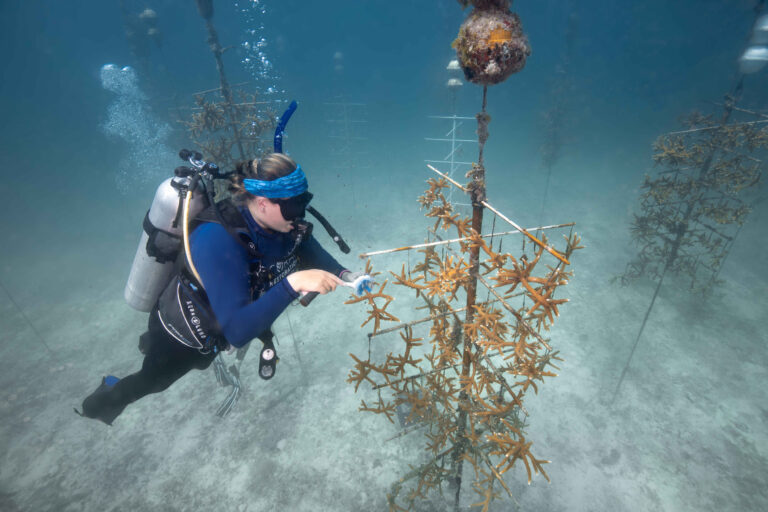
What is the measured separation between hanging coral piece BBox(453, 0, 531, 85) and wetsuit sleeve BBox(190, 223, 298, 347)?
1.96 meters

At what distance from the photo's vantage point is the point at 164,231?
10.1 feet

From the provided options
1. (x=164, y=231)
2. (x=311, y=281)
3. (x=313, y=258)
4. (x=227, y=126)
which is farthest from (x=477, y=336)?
(x=227, y=126)

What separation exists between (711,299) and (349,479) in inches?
494

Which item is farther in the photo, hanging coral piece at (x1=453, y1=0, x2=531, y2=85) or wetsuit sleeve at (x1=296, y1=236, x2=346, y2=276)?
wetsuit sleeve at (x1=296, y1=236, x2=346, y2=276)

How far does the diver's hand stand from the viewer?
2.38 meters

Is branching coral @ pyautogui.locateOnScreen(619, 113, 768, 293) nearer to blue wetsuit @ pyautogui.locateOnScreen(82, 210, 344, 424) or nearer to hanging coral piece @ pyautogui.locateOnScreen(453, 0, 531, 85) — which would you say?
hanging coral piece @ pyautogui.locateOnScreen(453, 0, 531, 85)

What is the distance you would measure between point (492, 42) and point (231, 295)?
2.47 meters

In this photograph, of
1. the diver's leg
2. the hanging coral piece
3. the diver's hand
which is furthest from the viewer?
the diver's leg

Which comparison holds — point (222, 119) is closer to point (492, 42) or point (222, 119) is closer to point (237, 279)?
point (237, 279)

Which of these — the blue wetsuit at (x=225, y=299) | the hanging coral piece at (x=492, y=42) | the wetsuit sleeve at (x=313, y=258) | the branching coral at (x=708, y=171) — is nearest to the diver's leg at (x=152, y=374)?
the blue wetsuit at (x=225, y=299)

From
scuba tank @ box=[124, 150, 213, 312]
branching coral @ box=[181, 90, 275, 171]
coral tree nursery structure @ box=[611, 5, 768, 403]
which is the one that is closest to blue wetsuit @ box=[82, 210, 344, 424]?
scuba tank @ box=[124, 150, 213, 312]

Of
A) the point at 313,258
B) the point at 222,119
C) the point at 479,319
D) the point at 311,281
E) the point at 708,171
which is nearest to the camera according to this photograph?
the point at 479,319

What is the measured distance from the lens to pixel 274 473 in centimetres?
614

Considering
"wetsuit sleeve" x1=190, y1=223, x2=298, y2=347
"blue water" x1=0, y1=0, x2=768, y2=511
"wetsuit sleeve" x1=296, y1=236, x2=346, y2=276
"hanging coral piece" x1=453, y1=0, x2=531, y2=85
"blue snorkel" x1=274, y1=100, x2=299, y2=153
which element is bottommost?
"blue water" x1=0, y1=0, x2=768, y2=511
